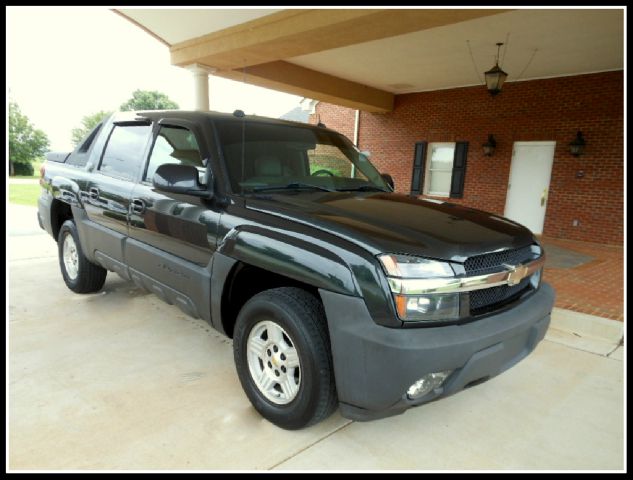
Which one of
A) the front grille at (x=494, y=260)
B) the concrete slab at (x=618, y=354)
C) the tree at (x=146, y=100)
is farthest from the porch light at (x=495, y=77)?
the tree at (x=146, y=100)

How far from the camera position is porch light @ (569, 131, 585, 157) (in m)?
9.20

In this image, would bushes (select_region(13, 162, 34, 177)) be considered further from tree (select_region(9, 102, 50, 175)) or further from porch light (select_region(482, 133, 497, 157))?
porch light (select_region(482, 133, 497, 157))

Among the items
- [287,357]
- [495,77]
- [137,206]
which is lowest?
[287,357]

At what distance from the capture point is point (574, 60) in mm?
8352

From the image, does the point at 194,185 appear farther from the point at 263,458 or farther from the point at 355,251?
the point at 263,458

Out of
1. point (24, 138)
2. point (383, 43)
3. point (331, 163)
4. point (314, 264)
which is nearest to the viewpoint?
point (314, 264)

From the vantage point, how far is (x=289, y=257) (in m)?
2.27

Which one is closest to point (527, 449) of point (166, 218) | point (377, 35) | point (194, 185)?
point (194, 185)

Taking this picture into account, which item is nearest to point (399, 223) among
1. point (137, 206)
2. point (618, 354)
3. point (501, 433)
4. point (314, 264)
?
point (314, 264)

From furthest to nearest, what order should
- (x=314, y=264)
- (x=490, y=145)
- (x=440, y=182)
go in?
(x=440, y=182)
(x=490, y=145)
(x=314, y=264)

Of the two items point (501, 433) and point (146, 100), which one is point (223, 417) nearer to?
point (501, 433)

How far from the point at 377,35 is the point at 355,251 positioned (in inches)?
203

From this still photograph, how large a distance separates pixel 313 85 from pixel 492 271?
9.12m

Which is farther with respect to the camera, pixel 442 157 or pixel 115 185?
pixel 442 157
